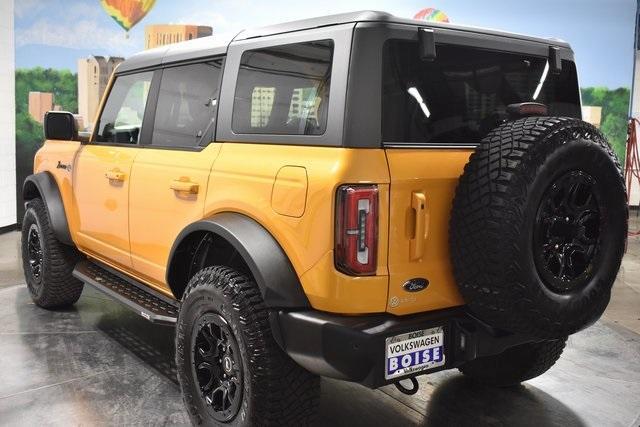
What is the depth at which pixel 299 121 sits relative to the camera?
7.37 feet

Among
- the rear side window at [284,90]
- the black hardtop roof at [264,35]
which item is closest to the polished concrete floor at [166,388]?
the rear side window at [284,90]

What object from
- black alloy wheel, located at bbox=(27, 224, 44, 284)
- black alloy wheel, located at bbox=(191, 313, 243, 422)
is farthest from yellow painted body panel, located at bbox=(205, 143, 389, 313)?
black alloy wheel, located at bbox=(27, 224, 44, 284)

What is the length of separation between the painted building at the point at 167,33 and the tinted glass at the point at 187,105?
13.8 ft

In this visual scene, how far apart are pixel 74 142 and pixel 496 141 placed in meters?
2.74

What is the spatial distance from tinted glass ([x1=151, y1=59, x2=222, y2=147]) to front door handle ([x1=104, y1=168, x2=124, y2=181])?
259 mm

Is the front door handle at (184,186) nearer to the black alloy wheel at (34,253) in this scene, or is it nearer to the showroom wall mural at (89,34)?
the black alloy wheel at (34,253)

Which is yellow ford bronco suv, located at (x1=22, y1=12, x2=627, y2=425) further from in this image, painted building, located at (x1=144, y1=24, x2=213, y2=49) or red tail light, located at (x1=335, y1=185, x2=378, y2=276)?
painted building, located at (x1=144, y1=24, x2=213, y2=49)

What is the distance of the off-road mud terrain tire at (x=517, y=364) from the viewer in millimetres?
3037

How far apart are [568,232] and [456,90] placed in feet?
2.10

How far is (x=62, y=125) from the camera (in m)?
3.75

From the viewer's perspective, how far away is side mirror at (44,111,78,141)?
374 cm

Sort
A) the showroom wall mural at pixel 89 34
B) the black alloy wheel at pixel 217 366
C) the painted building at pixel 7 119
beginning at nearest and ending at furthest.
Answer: the black alloy wheel at pixel 217 366 < the painted building at pixel 7 119 < the showroom wall mural at pixel 89 34

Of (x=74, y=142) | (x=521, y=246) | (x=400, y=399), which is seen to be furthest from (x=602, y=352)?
(x=74, y=142)

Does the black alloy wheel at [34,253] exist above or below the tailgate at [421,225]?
below
